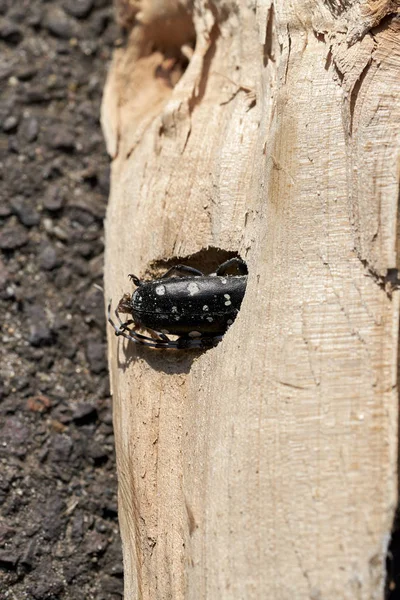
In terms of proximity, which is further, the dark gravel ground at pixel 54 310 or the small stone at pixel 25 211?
the small stone at pixel 25 211

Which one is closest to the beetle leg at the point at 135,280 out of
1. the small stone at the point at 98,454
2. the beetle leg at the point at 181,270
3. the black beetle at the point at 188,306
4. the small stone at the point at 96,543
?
the black beetle at the point at 188,306

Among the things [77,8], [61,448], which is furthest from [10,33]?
[61,448]

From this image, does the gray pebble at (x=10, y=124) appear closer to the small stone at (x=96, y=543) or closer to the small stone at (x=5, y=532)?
the small stone at (x=5, y=532)

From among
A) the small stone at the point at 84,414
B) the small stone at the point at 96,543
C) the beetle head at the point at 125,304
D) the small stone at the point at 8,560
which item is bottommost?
the small stone at the point at 96,543

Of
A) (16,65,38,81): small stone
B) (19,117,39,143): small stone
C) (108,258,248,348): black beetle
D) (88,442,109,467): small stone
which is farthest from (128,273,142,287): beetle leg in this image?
(16,65,38,81): small stone

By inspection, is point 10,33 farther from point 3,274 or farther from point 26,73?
point 3,274

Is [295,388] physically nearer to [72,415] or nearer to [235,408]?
[235,408]
